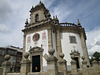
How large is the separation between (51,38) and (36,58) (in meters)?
4.10

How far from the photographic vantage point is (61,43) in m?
15.9

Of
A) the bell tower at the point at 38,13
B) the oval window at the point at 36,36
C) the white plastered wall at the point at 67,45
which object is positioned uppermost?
the bell tower at the point at 38,13

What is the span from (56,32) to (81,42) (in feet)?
18.0

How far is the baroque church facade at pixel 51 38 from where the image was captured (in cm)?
1445

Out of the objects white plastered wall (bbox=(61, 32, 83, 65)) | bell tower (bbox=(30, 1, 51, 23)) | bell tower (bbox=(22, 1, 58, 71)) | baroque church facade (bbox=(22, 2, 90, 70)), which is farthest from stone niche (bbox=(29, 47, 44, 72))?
bell tower (bbox=(30, 1, 51, 23))

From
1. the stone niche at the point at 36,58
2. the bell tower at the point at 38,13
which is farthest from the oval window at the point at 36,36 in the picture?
the bell tower at the point at 38,13

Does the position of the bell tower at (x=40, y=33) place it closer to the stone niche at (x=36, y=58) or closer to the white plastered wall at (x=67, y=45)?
the stone niche at (x=36, y=58)

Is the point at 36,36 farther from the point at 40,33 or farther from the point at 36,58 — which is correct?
the point at 36,58

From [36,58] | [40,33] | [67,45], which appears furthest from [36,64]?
[67,45]

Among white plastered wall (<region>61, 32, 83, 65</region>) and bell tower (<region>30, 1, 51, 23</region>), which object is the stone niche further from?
bell tower (<region>30, 1, 51, 23</region>)

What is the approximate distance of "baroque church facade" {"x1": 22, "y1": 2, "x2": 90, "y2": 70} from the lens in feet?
47.4

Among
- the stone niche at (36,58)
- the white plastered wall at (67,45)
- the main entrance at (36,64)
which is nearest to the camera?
the stone niche at (36,58)

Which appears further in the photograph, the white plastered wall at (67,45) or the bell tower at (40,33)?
the white plastered wall at (67,45)

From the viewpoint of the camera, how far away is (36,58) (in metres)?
14.8
